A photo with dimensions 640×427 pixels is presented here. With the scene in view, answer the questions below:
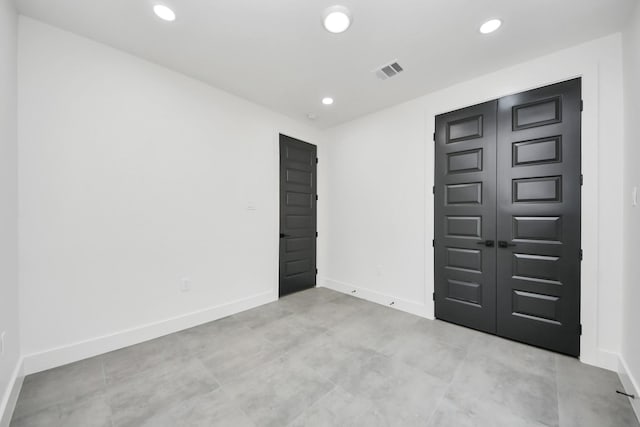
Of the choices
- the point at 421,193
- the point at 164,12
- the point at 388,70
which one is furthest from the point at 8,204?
the point at 421,193

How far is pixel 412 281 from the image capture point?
3.25 meters

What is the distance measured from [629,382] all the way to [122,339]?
4147mm

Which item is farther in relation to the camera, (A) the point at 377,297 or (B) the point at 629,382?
(A) the point at 377,297

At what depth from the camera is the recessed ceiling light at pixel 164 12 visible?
1.84 m

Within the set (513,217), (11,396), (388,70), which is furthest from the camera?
(388,70)

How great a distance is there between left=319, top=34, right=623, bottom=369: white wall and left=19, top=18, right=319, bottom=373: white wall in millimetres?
1605

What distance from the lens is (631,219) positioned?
1838mm

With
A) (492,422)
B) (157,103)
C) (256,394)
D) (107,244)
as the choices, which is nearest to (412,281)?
(492,422)

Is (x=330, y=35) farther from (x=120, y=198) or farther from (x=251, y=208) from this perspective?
(x=120, y=198)

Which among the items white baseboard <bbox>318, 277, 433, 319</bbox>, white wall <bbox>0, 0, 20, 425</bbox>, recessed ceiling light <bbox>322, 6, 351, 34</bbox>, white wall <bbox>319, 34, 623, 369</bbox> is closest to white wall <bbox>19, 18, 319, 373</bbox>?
white wall <bbox>0, 0, 20, 425</bbox>

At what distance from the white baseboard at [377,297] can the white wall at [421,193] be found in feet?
0.05

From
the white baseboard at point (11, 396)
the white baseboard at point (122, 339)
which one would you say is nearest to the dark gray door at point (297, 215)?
the white baseboard at point (122, 339)

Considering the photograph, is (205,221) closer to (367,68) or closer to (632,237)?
(367,68)

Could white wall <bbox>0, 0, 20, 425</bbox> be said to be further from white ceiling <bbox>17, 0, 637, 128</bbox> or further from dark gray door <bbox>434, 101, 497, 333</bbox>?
dark gray door <bbox>434, 101, 497, 333</bbox>
